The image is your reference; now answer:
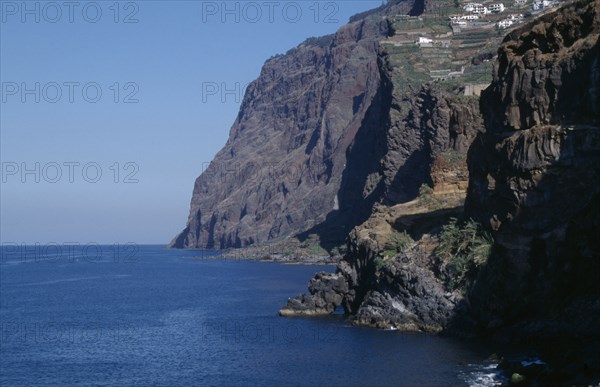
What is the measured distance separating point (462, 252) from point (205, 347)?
23852 millimetres

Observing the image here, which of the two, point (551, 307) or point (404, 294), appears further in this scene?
point (404, 294)

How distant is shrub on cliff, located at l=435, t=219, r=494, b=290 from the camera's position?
224 feet

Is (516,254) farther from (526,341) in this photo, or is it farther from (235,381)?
(235,381)

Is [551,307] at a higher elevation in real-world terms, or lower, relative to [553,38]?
lower

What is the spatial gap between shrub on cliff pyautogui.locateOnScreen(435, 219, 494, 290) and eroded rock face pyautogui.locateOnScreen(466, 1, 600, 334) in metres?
1.69

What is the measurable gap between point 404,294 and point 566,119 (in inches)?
890

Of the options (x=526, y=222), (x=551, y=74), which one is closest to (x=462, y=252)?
(x=526, y=222)

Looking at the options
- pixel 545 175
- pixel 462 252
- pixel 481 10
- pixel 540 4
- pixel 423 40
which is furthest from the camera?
pixel 481 10

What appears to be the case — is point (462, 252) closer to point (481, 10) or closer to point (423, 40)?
point (423, 40)

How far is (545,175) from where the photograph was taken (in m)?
59.6

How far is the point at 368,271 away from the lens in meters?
84.8

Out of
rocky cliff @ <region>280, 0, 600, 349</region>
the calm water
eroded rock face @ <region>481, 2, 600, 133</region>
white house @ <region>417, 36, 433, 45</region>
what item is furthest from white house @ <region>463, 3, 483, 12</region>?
eroded rock face @ <region>481, 2, 600, 133</region>

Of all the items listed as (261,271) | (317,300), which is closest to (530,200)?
(317,300)

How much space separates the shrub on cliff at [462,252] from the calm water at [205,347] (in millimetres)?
5830
